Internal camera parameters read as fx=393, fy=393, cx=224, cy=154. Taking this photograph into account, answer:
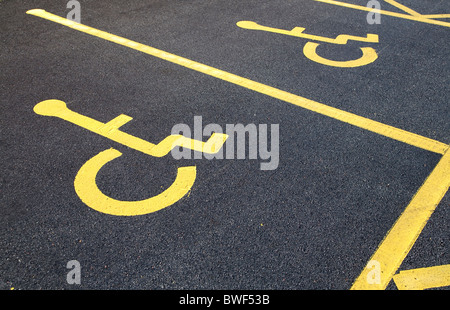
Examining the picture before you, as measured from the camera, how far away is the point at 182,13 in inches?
246

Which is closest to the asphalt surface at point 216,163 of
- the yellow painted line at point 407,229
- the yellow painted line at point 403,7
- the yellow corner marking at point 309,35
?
the yellow painted line at point 407,229

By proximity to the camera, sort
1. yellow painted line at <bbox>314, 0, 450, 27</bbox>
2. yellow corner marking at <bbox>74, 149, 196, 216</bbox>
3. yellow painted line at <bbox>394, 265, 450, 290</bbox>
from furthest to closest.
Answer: yellow painted line at <bbox>314, 0, 450, 27</bbox>, yellow corner marking at <bbox>74, 149, 196, 216</bbox>, yellow painted line at <bbox>394, 265, 450, 290</bbox>

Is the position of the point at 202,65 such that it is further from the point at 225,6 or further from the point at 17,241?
the point at 17,241

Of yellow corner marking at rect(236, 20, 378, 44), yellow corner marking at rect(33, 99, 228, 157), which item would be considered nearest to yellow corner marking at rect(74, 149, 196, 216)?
yellow corner marking at rect(33, 99, 228, 157)

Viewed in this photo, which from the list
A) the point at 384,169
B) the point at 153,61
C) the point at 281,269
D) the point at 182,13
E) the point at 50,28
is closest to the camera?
the point at 281,269

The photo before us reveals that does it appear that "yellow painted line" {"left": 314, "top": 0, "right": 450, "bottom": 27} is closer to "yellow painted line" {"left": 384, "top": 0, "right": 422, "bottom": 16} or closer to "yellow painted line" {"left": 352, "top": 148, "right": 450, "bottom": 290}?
"yellow painted line" {"left": 384, "top": 0, "right": 422, "bottom": 16}

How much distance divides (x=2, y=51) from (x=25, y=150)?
2.31 m

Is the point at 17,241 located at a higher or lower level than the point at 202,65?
lower

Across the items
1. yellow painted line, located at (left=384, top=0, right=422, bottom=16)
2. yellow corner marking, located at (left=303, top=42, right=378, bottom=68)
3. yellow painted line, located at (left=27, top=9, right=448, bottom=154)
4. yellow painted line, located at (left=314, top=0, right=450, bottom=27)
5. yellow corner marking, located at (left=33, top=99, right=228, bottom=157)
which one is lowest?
yellow corner marking, located at (left=33, top=99, right=228, bottom=157)

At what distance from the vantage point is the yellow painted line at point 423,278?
2.38 m

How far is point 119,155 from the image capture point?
11.0 feet

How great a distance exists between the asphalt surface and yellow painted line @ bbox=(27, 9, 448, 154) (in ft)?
0.29

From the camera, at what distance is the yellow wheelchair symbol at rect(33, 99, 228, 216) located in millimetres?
2900
